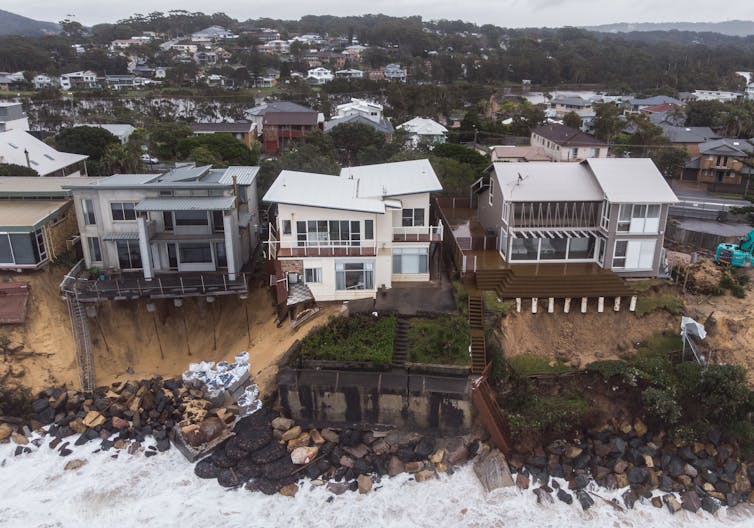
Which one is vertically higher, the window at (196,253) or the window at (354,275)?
the window at (196,253)

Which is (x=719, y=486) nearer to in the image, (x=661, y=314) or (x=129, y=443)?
(x=661, y=314)

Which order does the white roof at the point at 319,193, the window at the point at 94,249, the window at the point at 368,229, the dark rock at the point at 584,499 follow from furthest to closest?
the window at the point at 94,249, the window at the point at 368,229, the white roof at the point at 319,193, the dark rock at the point at 584,499

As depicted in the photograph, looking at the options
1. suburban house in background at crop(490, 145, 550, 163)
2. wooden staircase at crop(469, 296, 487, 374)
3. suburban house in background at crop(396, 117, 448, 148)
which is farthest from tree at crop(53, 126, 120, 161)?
wooden staircase at crop(469, 296, 487, 374)

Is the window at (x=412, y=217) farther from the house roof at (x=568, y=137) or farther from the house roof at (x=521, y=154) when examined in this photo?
the house roof at (x=568, y=137)

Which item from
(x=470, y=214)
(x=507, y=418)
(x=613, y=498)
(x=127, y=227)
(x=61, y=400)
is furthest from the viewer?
(x=470, y=214)

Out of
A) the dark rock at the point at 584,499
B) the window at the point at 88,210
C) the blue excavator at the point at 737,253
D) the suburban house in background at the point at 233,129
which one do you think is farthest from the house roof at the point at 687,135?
the window at the point at 88,210

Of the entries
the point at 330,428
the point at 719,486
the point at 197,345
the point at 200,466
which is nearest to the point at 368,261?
the point at 330,428

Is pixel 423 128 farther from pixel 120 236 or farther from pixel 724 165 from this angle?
pixel 120 236
